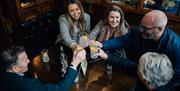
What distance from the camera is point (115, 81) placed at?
1.94 m

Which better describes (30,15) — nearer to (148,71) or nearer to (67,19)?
(67,19)

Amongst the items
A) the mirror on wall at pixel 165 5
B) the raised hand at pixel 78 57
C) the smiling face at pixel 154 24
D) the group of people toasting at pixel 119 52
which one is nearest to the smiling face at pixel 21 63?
the group of people toasting at pixel 119 52

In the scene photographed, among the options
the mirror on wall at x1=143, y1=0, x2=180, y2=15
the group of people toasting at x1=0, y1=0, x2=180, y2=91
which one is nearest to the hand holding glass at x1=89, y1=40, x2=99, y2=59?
the group of people toasting at x1=0, y1=0, x2=180, y2=91

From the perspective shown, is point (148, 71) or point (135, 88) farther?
point (135, 88)

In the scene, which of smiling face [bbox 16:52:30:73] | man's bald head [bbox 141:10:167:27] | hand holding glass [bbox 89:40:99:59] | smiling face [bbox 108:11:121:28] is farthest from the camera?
smiling face [bbox 108:11:121:28]

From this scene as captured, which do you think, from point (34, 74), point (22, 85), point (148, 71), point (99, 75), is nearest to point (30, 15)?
point (34, 74)

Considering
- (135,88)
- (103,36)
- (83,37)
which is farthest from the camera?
(103,36)

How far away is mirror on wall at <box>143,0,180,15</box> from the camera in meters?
2.83

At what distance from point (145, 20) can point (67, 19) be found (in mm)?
1265

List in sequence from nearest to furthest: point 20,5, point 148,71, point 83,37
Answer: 1. point 148,71
2. point 83,37
3. point 20,5

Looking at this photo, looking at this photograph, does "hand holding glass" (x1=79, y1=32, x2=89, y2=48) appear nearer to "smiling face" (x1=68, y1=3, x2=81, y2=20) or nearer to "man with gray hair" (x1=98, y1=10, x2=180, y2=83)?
"man with gray hair" (x1=98, y1=10, x2=180, y2=83)

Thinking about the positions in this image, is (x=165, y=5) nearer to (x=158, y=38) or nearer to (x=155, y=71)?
(x=158, y=38)

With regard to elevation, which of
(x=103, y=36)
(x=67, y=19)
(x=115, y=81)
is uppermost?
(x=67, y=19)

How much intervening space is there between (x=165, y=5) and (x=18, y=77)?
2.13 metres
